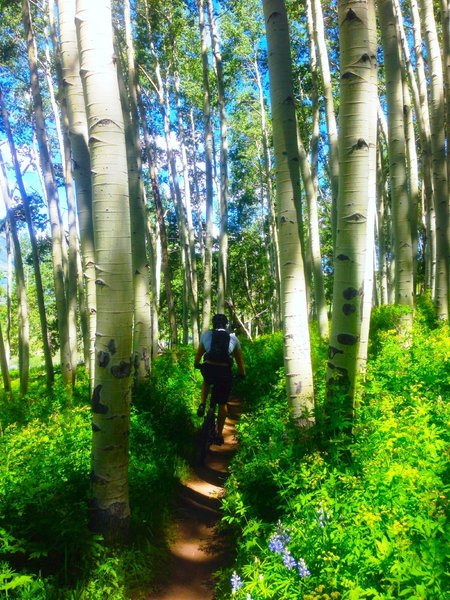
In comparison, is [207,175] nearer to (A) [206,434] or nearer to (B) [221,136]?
(B) [221,136]

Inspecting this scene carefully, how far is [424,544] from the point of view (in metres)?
1.83

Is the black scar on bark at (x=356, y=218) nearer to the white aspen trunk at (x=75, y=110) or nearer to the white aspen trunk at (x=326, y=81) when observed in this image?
the white aspen trunk at (x=75, y=110)

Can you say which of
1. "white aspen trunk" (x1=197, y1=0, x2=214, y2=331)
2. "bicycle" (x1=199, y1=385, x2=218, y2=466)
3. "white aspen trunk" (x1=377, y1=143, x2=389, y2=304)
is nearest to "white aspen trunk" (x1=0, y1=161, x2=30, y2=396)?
"white aspen trunk" (x1=197, y1=0, x2=214, y2=331)

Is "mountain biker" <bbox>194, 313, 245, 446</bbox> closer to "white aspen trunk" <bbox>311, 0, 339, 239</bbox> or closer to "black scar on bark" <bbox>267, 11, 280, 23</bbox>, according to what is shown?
"black scar on bark" <bbox>267, 11, 280, 23</bbox>

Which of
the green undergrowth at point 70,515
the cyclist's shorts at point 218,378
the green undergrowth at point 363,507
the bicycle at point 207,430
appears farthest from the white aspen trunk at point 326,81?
the green undergrowth at point 70,515

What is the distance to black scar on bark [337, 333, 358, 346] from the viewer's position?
3516mm

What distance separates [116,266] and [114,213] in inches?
16.7

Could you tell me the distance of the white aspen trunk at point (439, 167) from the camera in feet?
24.9

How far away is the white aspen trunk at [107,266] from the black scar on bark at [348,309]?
1.82 m

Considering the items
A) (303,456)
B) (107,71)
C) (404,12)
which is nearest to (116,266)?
(107,71)

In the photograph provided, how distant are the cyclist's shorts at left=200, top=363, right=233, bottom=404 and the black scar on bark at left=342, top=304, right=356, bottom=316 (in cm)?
256

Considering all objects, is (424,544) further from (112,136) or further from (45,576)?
(112,136)

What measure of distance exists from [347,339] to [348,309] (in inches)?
10.4

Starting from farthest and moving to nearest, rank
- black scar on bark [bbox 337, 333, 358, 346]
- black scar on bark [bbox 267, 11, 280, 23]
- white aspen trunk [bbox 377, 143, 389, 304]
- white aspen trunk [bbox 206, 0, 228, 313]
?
white aspen trunk [bbox 377, 143, 389, 304] → white aspen trunk [bbox 206, 0, 228, 313] → black scar on bark [bbox 267, 11, 280, 23] → black scar on bark [bbox 337, 333, 358, 346]
